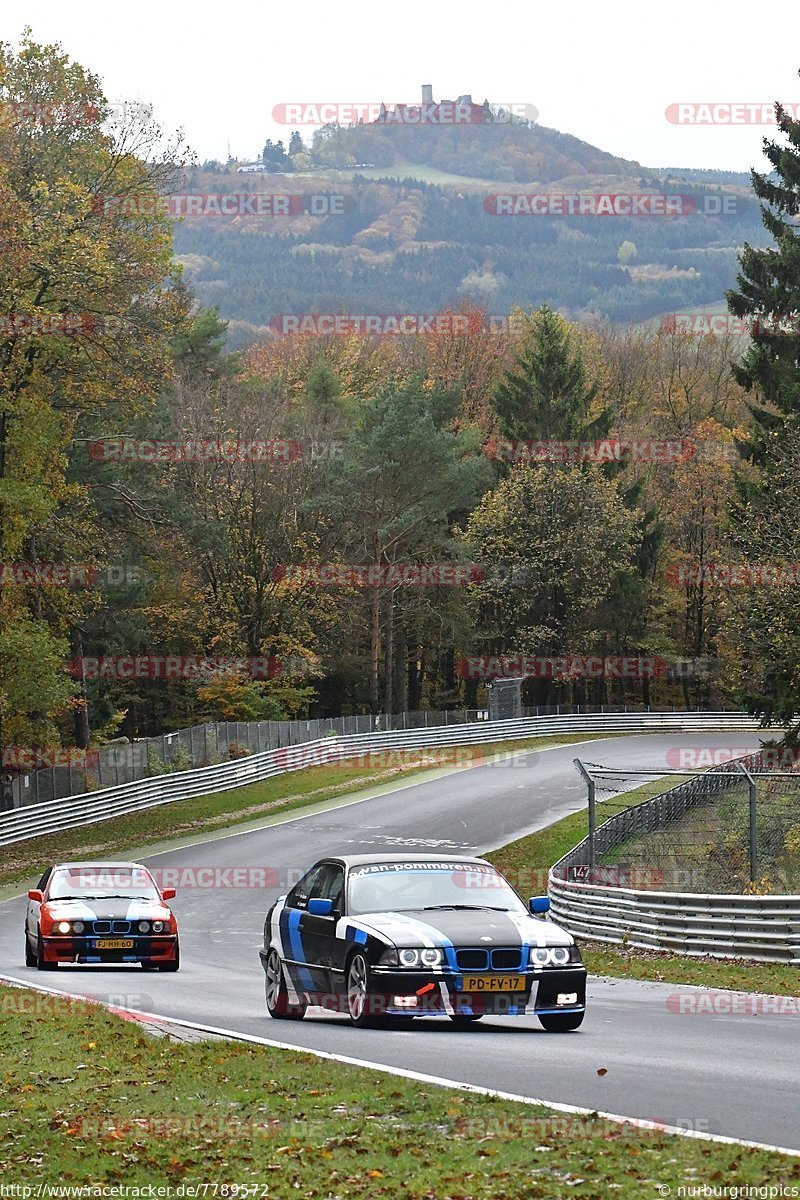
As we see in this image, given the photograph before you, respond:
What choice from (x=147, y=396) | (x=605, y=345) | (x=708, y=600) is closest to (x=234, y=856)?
(x=147, y=396)

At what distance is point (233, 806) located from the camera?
46.3 meters

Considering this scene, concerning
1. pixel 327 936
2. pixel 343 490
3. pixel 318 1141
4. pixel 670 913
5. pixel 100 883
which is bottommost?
pixel 670 913

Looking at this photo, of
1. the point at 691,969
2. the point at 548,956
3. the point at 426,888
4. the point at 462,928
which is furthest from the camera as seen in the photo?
the point at 691,969

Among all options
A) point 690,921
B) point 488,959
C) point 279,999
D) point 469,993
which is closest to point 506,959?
point 488,959

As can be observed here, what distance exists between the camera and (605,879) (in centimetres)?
2447

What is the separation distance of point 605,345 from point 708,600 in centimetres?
2122

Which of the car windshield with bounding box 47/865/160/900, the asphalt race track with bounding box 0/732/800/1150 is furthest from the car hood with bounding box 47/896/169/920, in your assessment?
the asphalt race track with bounding box 0/732/800/1150

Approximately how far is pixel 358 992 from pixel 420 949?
845 millimetres

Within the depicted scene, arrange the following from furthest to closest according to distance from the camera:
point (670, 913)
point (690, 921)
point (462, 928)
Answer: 1. point (670, 913)
2. point (690, 921)
3. point (462, 928)

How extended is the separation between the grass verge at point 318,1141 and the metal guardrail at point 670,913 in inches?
405

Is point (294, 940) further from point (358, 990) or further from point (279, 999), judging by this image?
point (358, 990)

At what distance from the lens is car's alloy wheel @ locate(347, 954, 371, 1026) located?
12.7 meters

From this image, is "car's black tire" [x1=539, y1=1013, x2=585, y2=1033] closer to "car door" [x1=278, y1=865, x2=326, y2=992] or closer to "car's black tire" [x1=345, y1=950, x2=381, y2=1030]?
"car's black tire" [x1=345, y1=950, x2=381, y2=1030]

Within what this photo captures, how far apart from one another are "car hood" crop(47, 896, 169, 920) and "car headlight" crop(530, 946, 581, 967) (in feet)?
27.4
